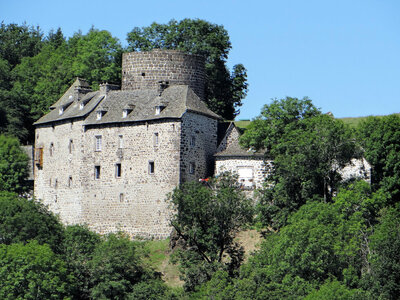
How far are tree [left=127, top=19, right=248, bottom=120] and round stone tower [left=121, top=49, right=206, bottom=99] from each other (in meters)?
6.21

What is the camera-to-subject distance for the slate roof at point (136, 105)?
243ft

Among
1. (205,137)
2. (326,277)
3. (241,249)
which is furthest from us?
(205,137)

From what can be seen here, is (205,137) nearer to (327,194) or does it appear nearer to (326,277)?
(327,194)

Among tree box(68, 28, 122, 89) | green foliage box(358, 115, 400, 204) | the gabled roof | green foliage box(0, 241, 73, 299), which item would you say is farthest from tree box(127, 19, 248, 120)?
green foliage box(0, 241, 73, 299)

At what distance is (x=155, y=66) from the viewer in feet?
261

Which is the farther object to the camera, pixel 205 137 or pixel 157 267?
pixel 205 137

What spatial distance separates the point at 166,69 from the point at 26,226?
18.3 meters

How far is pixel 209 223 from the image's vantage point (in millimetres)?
64812

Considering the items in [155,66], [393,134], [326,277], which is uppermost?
[155,66]

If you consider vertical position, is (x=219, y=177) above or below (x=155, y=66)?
below

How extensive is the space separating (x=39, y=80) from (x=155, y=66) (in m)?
25.8

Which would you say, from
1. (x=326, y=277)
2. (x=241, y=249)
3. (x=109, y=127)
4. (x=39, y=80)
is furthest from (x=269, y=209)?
(x=39, y=80)

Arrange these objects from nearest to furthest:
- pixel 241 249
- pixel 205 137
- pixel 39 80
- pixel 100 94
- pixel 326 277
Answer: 1. pixel 326 277
2. pixel 241 249
3. pixel 205 137
4. pixel 100 94
5. pixel 39 80

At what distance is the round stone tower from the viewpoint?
79125 mm
